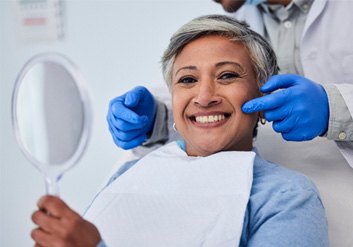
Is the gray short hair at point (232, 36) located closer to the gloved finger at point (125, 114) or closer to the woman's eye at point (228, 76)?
the woman's eye at point (228, 76)

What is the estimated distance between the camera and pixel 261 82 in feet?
4.08

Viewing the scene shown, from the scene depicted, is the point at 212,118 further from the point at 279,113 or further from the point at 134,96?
the point at 134,96

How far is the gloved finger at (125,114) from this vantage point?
4.45 feet

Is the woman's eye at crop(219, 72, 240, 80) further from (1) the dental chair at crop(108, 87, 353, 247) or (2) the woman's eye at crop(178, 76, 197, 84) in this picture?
(1) the dental chair at crop(108, 87, 353, 247)

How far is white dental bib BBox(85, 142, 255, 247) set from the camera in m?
1.01

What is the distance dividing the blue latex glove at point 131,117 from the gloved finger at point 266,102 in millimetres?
348

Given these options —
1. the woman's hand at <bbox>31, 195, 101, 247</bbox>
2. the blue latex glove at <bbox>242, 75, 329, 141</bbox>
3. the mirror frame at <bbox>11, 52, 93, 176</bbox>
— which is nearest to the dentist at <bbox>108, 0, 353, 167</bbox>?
the blue latex glove at <bbox>242, 75, 329, 141</bbox>

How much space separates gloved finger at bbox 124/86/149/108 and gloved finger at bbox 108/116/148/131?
54 millimetres

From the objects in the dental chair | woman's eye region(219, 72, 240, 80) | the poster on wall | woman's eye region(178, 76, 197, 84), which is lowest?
the dental chair

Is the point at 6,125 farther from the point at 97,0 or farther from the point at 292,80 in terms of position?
the point at 292,80

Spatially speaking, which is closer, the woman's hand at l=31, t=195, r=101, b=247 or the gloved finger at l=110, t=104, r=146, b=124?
the woman's hand at l=31, t=195, r=101, b=247

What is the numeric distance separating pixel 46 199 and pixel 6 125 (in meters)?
1.92

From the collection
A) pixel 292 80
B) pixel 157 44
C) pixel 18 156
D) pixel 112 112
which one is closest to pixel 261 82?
pixel 292 80

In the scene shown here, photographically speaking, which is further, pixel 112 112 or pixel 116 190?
pixel 112 112
